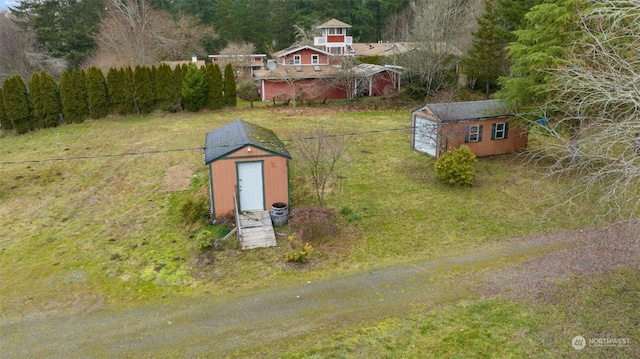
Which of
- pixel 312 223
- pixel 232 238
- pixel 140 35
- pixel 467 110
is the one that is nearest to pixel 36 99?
pixel 140 35

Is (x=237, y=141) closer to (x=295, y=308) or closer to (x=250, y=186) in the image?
(x=250, y=186)

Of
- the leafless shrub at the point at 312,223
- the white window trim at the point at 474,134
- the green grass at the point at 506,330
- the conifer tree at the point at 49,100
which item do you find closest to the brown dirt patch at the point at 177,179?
the leafless shrub at the point at 312,223

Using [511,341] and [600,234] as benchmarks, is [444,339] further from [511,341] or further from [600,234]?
[600,234]

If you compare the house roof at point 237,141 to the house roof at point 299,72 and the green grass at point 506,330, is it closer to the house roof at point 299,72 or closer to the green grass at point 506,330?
the green grass at point 506,330

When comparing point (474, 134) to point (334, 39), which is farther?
point (334, 39)

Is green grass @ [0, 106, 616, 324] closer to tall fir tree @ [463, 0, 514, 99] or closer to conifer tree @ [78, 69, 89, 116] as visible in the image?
conifer tree @ [78, 69, 89, 116]

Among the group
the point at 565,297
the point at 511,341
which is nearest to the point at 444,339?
the point at 511,341

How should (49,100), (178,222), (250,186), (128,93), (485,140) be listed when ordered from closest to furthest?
(250,186)
(178,222)
(485,140)
(49,100)
(128,93)
